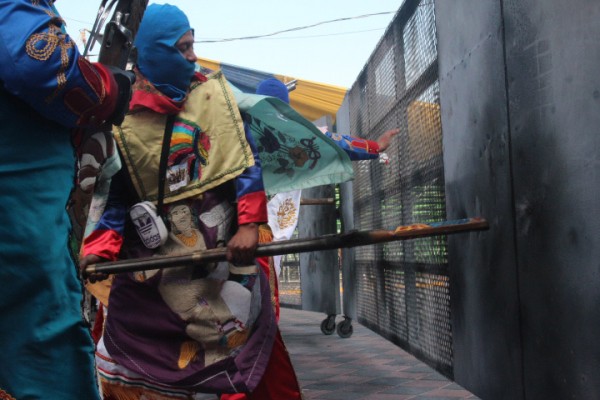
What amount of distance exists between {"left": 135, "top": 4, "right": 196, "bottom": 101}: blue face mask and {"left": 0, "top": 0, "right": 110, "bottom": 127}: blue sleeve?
124 centimetres

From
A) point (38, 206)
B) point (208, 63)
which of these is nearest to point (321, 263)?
point (208, 63)

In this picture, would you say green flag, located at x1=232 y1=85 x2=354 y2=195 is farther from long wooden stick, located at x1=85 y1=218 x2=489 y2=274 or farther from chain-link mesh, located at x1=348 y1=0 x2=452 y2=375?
long wooden stick, located at x1=85 y1=218 x2=489 y2=274

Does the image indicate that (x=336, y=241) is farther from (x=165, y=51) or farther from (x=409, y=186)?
(x=409, y=186)

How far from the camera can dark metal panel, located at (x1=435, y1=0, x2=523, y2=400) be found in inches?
96.4

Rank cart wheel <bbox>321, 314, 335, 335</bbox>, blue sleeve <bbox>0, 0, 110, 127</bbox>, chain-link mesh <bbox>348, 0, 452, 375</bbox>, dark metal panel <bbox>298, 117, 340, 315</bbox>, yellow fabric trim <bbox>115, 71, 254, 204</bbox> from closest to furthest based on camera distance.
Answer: blue sleeve <bbox>0, 0, 110, 127</bbox>
yellow fabric trim <bbox>115, 71, 254, 204</bbox>
chain-link mesh <bbox>348, 0, 452, 375</bbox>
dark metal panel <bbox>298, 117, 340, 315</bbox>
cart wheel <bbox>321, 314, 335, 335</bbox>

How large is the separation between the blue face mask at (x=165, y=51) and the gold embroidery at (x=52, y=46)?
124 cm

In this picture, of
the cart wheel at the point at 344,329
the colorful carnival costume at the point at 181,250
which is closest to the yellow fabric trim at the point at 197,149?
the colorful carnival costume at the point at 181,250

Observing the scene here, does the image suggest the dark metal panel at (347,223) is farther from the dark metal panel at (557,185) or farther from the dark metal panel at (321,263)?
the dark metal panel at (557,185)

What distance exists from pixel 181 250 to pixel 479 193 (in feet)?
3.87

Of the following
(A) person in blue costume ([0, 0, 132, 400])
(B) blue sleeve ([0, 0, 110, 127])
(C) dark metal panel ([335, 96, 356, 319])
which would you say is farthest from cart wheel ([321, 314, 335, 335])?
(B) blue sleeve ([0, 0, 110, 127])

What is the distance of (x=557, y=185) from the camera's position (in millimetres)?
2078

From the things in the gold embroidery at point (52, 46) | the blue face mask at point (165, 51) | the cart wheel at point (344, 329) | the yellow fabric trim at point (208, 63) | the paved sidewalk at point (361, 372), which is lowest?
the paved sidewalk at point (361, 372)

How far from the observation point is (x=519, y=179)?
7.65 feet

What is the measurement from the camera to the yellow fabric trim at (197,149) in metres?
3.18
